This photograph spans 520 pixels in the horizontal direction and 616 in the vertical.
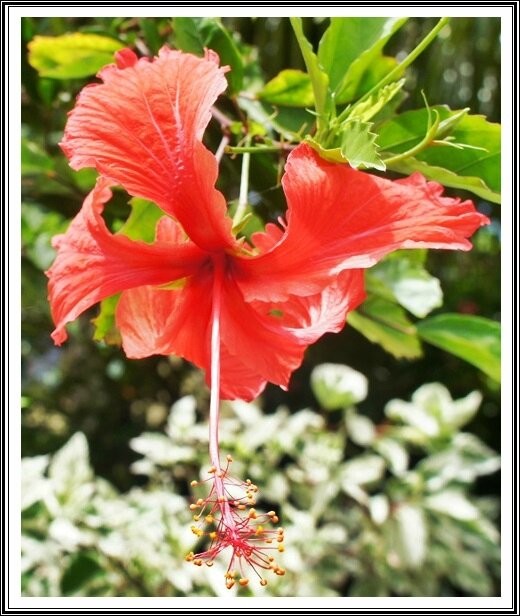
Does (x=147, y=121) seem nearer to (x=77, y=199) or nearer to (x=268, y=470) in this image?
(x=77, y=199)

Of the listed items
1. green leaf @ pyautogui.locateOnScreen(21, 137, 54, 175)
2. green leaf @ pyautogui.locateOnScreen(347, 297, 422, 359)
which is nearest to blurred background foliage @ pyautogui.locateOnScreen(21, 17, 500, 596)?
green leaf @ pyautogui.locateOnScreen(21, 137, 54, 175)

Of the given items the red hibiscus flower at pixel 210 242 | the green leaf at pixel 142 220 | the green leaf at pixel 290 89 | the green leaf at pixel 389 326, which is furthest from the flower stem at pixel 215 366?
the green leaf at pixel 389 326

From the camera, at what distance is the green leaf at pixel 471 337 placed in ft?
3.05

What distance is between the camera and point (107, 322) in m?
0.77

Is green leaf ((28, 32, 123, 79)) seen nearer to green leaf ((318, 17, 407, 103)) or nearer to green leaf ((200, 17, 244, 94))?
green leaf ((200, 17, 244, 94))

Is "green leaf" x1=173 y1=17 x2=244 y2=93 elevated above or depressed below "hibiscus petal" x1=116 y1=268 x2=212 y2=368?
above

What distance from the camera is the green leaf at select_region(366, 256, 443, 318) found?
89 cm

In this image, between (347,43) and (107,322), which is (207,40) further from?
(107,322)

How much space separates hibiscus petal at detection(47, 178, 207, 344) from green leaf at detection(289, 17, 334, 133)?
6.3 inches

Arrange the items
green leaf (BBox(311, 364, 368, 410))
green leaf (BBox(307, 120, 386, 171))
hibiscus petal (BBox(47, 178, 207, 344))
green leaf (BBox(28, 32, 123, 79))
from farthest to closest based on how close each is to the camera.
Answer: green leaf (BBox(311, 364, 368, 410))
green leaf (BBox(28, 32, 123, 79))
hibiscus petal (BBox(47, 178, 207, 344))
green leaf (BBox(307, 120, 386, 171))

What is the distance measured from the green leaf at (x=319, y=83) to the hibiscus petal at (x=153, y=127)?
3.7 inches

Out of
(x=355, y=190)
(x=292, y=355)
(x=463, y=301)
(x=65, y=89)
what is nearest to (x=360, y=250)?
(x=355, y=190)

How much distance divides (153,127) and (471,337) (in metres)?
0.56

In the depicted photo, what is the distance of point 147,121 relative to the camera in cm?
56
